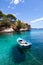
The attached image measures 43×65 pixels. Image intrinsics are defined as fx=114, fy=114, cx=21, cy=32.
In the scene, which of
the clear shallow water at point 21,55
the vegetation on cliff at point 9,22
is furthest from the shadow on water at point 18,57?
the vegetation on cliff at point 9,22

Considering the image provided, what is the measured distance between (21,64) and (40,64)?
10.8ft

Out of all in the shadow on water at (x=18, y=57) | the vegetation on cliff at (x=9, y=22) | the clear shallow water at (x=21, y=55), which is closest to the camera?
the clear shallow water at (x=21, y=55)

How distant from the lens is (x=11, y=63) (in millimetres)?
20953

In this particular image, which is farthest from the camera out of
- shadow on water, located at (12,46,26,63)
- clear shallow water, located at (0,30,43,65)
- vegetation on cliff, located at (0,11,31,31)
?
vegetation on cliff, located at (0,11,31,31)

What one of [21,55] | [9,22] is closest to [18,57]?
[21,55]

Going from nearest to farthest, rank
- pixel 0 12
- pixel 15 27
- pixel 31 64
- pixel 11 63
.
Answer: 1. pixel 31 64
2. pixel 11 63
3. pixel 0 12
4. pixel 15 27

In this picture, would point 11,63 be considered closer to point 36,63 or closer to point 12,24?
point 36,63

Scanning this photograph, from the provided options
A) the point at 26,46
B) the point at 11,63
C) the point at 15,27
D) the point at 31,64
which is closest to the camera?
the point at 31,64

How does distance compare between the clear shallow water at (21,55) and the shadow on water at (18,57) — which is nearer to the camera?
the clear shallow water at (21,55)

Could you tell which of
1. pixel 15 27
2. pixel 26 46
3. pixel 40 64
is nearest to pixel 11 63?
pixel 40 64

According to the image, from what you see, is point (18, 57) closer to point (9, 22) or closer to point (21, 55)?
point (21, 55)

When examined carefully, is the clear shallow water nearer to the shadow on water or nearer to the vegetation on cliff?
the shadow on water

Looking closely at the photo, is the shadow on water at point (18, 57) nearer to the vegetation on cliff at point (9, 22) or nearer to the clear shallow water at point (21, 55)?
the clear shallow water at point (21, 55)

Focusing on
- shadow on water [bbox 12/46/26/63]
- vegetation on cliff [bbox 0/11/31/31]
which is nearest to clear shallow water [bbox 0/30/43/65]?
shadow on water [bbox 12/46/26/63]
